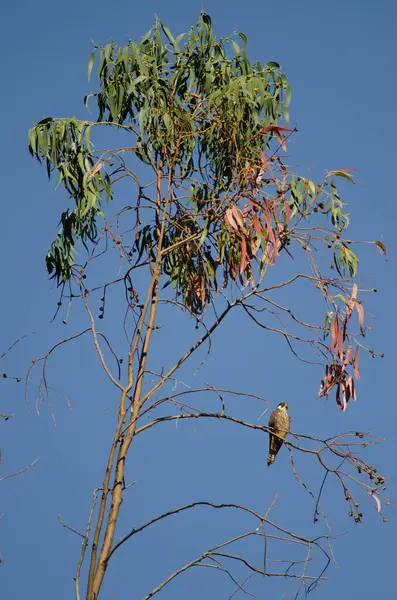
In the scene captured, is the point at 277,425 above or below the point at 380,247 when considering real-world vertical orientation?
below

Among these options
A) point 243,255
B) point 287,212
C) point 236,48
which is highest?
point 236,48

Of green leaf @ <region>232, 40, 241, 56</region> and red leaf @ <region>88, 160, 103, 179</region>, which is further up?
green leaf @ <region>232, 40, 241, 56</region>

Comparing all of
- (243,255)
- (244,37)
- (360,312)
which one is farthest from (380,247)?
(244,37)

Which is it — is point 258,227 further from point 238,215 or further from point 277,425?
point 277,425

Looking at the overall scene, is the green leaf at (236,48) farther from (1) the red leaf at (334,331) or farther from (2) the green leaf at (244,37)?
(1) the red leaf at (334,331)

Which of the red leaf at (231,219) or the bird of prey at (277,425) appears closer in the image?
the red leaf at (231,219)

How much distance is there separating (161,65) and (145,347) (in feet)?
5.39

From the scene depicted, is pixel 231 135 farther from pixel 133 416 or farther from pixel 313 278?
pixel 133 416

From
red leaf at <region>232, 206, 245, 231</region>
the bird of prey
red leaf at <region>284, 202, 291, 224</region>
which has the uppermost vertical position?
red leaf at <region>284, 202, 291, 224</region>

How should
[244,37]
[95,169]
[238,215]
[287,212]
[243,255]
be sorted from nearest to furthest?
[243,255] → [238,215] → [287,212] → [95,169] → [244,37]

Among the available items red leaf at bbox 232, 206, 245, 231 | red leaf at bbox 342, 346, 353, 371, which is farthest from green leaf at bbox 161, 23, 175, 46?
red leaf at bbox 342, 346, 353, 371

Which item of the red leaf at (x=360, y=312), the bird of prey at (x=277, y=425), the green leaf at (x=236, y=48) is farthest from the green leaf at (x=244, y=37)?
the bird of prey at (x=277, y=425)

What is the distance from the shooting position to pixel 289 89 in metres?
6.55

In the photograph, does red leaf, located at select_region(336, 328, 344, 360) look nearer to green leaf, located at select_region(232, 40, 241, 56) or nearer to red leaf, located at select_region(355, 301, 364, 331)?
red leaf, located at select_region(355, 301, 364, 331)
